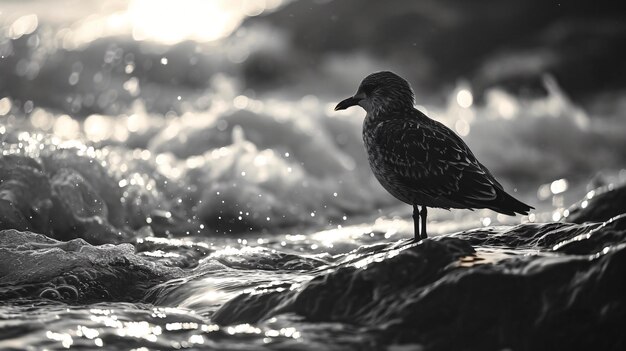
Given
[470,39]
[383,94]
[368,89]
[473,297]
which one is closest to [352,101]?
[368,89]

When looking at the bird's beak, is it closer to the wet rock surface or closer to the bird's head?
the bird's head

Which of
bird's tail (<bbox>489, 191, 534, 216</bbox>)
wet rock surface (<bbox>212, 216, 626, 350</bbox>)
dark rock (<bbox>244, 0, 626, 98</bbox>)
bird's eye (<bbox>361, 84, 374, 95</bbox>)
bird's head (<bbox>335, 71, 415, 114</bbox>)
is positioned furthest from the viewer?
dark rock (<bbox>244, 0, 626, 98</bbox>)

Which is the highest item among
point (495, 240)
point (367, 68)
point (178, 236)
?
point (367, 68)

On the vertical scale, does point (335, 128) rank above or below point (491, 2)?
below

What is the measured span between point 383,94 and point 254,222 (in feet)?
13.0

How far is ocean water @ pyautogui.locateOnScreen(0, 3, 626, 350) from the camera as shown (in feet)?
14.5

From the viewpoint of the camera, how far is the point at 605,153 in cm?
1587

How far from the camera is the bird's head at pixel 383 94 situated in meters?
7.58

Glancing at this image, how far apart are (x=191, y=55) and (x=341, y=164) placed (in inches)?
272

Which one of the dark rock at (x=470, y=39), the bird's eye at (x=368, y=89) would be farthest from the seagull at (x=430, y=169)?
the dark rock at (x=470, y=39)

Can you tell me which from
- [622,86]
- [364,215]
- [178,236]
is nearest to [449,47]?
[622,86]

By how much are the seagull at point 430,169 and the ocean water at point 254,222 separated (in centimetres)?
27

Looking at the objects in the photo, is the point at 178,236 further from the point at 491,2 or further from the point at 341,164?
the point at 491,2

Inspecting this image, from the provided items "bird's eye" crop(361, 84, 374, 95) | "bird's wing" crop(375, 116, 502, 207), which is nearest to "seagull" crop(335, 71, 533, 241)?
"bird's wing" crop(375, 116, 502, 207)
